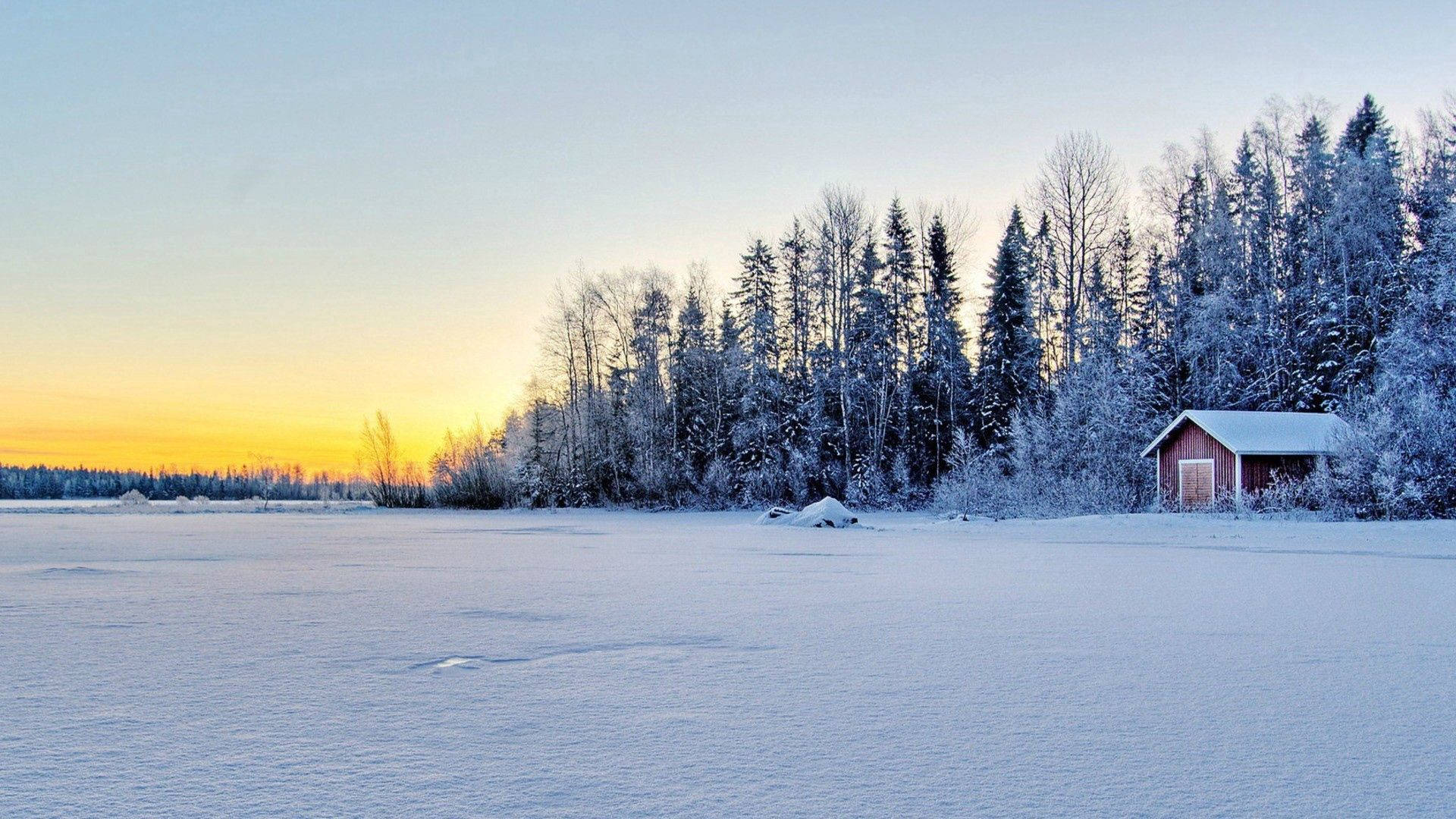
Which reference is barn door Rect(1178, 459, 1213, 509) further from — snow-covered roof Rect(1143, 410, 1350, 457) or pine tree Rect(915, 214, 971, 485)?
pine tree Rect(915, 214, 971, 485)

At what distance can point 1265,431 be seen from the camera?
28.9 metres

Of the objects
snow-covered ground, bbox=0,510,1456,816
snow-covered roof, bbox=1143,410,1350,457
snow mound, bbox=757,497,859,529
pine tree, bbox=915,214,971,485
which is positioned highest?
pine tree, bbox=915,214,971,485

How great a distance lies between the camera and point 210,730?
154 inches

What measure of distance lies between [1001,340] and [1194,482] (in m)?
15.0

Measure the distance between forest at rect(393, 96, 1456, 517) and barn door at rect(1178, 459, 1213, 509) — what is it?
1399 mm

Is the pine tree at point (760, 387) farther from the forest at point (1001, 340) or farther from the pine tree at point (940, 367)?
the pine tree at point (940, 367)

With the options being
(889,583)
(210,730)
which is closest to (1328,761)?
(210,730)

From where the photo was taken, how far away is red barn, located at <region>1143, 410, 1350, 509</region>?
2755 cm

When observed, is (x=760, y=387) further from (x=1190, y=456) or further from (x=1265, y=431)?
(x=1265, y=431)

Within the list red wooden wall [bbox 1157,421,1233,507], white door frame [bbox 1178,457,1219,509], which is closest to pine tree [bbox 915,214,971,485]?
red wooden wall [bbox 1157,421,1233,507]

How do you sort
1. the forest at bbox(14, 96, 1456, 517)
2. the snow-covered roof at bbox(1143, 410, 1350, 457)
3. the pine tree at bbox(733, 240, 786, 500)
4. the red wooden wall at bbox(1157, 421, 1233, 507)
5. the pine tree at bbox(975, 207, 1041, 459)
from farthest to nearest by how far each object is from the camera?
the pine tree at bbox(975, 207, 1041, 459) < the pine tree at bbox(733, 240, 786, 500) < the forest at bbox(14, 96, 1456, 517) < the red wooden wall at bbox(1157, 421, 1233, 507) < the snow-covered roof at bbox(1143, 410, 1350, 457)

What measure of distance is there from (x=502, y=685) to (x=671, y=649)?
132 cm

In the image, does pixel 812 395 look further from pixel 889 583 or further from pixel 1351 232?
pixel 889 583

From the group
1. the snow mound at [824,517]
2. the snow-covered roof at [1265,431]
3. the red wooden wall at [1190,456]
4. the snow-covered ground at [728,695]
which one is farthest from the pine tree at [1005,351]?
the snow-covered ground at [728,695]
